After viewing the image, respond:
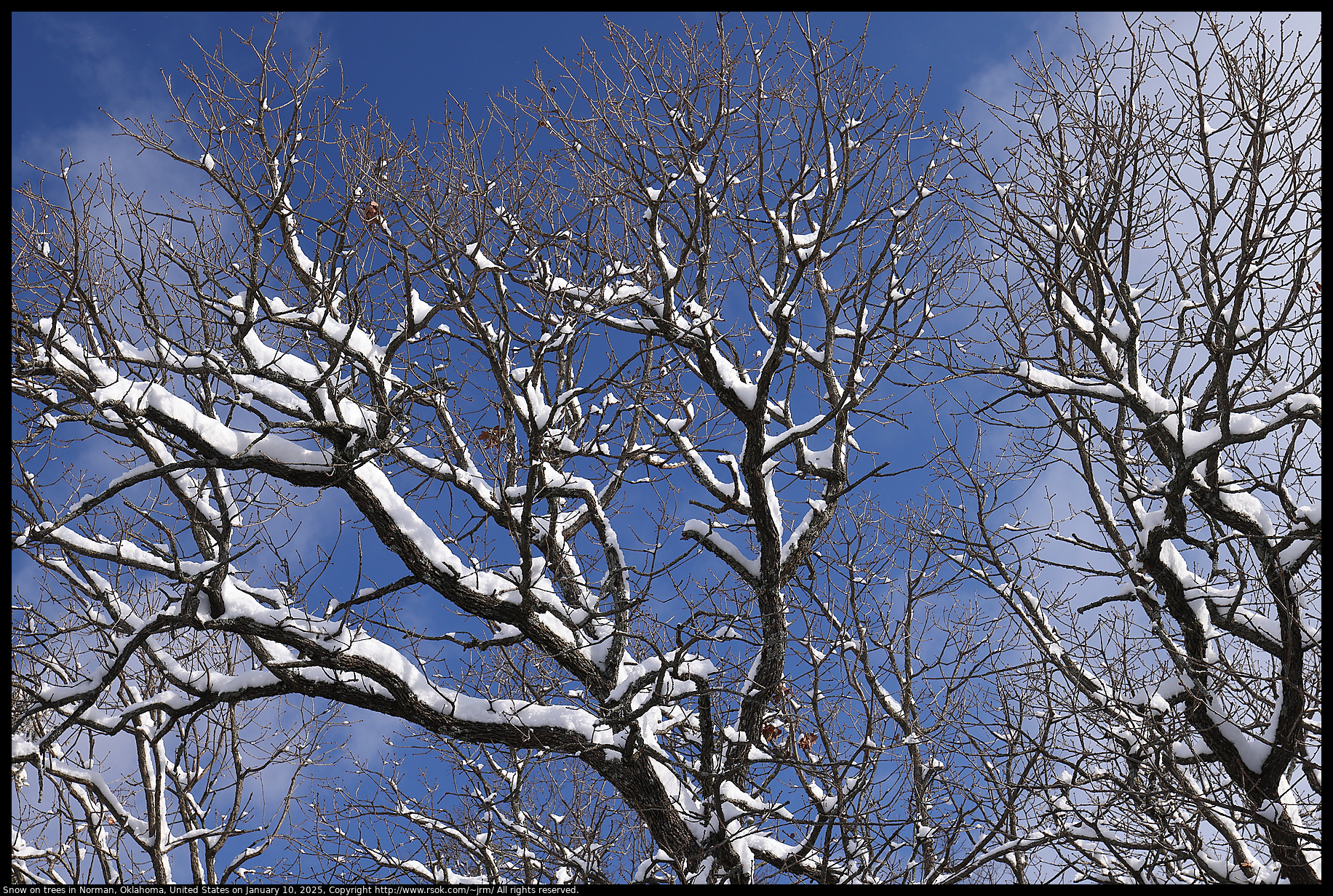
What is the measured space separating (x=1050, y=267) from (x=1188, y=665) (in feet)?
9.98

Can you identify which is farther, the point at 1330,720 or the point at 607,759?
the point at 607,759

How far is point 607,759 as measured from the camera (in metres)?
6.46

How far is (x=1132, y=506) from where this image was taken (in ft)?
22.6

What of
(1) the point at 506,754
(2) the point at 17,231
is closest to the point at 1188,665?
(1) the point at 506,754

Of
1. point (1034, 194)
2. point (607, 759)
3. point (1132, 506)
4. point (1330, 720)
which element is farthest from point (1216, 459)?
point (607, 759)

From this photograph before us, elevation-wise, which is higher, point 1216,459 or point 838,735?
point 1216,459

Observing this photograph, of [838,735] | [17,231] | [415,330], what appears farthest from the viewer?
[838,735]

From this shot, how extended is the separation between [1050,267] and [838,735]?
416 centimetres
